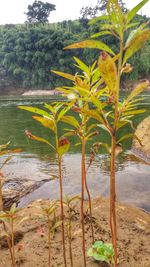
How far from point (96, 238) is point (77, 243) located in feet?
0.51

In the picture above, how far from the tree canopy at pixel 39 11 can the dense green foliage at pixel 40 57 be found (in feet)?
59.3

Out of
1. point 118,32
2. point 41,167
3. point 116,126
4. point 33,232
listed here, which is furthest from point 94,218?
point 41,167

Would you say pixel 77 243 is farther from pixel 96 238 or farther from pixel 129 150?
pixel 129 150

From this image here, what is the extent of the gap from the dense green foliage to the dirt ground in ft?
174

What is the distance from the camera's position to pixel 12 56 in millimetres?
59750

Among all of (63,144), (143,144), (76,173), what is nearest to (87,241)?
(63,144)

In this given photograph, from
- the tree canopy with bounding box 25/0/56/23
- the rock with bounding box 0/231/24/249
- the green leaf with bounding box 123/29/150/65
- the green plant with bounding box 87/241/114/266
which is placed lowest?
the rock with bounding box 0/231/24/249

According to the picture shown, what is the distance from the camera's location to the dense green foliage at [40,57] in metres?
55.9

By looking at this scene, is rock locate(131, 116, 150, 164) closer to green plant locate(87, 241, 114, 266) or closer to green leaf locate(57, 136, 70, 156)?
green plant locate(87, 241, 114, 266)

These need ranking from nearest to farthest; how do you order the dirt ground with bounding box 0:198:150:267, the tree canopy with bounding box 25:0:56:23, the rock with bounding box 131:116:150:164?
the dirt ground with bounding box 0:198:150:267
the rock with bounding box 131:116:150:164
the tree canopy with bounding box 25:0:56:23

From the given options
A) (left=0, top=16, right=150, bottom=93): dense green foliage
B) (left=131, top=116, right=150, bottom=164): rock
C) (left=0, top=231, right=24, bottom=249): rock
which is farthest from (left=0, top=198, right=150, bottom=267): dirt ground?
(left=0, top=16, right=150, bottom=93): dense green foliage

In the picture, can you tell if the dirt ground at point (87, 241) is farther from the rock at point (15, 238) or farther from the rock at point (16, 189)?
the rock at point (16, 189)

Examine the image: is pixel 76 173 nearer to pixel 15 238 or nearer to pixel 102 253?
pixel 15 238

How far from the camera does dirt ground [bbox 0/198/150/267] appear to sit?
2.29 meters
